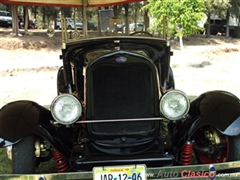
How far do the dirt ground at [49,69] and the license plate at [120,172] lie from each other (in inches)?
217

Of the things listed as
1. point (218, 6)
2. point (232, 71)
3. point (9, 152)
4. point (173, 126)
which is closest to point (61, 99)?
point (9, 152)

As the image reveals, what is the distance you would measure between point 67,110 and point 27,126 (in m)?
0.46

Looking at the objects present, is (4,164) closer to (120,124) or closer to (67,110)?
(67,110)

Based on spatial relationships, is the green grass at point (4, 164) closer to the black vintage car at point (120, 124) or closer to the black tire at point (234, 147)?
the black vintage car at point (120, 124)

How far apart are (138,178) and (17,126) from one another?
1.38 m

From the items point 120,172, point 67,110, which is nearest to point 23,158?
point 67,110

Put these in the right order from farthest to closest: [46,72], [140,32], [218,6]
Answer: [218,6] < [46,72] < [140,32]

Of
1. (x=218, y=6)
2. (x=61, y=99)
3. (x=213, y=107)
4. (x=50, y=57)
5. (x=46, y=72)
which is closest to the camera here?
(x=61, y=99)

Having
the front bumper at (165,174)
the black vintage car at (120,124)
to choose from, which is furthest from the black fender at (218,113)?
the front bumper at (165,174)

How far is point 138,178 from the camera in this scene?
2904 millimetres

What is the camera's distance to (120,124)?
3539mm

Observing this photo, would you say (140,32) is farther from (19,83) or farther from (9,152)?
(19,83)

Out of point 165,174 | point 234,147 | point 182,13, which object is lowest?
point 165,174

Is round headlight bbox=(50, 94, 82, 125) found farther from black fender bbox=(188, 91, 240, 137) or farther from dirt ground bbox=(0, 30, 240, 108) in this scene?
dirt ground bbox=(0, 30, 240, 108)
